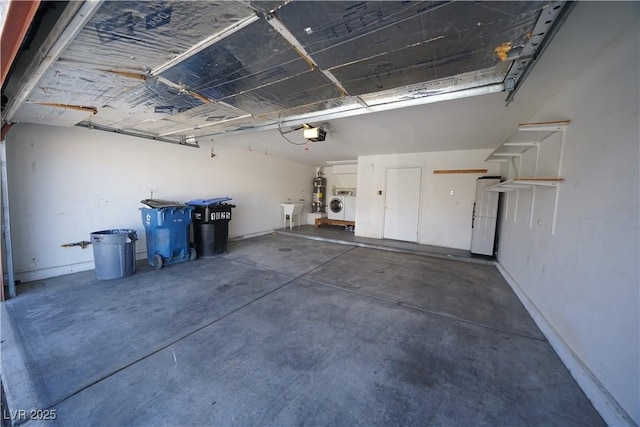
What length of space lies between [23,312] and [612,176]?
5.31m

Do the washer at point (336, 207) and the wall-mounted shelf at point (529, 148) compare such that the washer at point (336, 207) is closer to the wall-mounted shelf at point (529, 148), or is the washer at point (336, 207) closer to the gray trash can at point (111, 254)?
the wall-mounted shelf at point (529, 148)

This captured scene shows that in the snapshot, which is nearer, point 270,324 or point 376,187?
point 270,324

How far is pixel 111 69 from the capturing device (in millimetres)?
1785

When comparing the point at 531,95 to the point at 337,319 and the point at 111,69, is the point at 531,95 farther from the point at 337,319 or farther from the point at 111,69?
the point at 111,69

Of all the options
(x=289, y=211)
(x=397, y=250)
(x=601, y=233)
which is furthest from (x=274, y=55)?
(x=289, y=211)

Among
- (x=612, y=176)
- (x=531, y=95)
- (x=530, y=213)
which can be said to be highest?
(x=531, y=95)

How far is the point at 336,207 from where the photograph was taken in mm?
8367

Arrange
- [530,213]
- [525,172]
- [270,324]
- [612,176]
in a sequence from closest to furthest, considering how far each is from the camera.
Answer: [612,176], [270,324], [530,213], [525,172]

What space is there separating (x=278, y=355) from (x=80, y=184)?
409 centimetres

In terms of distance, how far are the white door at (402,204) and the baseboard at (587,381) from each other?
3642mm

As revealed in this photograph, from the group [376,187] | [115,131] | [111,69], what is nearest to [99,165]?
[115,131]

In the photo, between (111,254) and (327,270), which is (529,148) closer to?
(327,270)

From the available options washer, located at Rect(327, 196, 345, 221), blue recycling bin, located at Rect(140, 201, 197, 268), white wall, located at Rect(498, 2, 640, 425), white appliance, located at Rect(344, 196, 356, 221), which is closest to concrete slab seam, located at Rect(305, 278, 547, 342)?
white wall, located at Rect(498, 2, 640, 425)

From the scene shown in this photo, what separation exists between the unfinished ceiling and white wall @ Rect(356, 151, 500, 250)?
3635 mm
